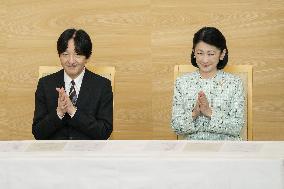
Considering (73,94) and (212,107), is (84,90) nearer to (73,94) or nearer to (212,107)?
(73,94)

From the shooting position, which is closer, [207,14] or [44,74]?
[44,74]

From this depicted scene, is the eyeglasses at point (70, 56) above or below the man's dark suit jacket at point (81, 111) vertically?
above

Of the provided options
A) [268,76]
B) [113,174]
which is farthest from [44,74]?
[268,76]

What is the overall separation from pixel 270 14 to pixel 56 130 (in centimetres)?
184

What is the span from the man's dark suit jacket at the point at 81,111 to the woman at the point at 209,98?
35 cm

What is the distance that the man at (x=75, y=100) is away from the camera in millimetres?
2514

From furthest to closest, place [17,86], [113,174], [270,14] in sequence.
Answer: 1. [17,86]
2. [270,14]
3. [113,174]

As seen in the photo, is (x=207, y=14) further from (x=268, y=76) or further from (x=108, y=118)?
(x=108, y=118)

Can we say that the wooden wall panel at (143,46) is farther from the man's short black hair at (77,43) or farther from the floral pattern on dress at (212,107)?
the man's short black hair at (77,43)

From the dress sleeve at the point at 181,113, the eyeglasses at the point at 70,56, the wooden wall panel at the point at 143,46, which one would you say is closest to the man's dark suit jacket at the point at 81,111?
the eyeglasses at the point at 70,56

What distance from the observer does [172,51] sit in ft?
12.3

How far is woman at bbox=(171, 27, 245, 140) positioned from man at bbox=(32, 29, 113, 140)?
372mm

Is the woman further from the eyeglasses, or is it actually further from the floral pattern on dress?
the eyeglasses

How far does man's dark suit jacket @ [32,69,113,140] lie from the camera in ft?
8.25
